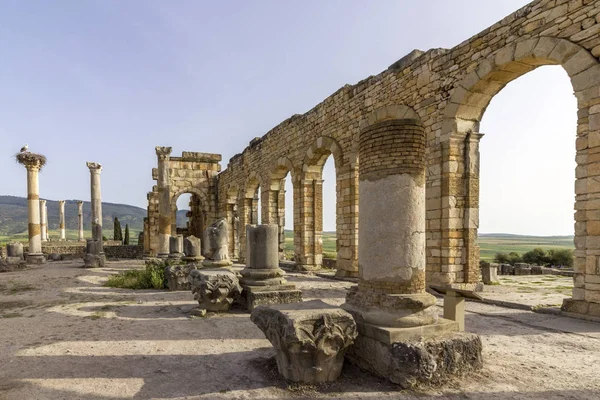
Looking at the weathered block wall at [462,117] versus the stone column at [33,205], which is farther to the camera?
the stone column at [33,205]

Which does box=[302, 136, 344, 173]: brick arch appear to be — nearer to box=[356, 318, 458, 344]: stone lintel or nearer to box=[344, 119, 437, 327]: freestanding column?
box=[344, 119, 437, 327]: freestanding column

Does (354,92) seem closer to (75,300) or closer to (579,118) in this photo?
(579,118)

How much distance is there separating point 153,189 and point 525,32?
65.7 feet

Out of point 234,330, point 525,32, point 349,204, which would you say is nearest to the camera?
point 234,330

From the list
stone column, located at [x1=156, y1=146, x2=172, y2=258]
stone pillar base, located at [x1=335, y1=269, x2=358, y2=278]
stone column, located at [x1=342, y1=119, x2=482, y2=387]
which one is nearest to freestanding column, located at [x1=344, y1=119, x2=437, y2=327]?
stone column, located at [x1=342, y1=119, x2=482, y2=387]

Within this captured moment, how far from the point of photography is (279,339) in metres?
3.44

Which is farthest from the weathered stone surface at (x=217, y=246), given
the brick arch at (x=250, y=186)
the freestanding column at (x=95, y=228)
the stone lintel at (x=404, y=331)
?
the freestanding column at (x=95, y=228)

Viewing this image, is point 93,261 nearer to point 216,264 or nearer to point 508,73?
point 216,264

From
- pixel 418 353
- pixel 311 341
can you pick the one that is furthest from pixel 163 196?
pixel 418 353

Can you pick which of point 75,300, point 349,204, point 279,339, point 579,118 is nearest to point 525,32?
point 579,118

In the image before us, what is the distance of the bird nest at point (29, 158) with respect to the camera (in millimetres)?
18125

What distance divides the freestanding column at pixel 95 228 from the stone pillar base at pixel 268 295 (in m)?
12.2

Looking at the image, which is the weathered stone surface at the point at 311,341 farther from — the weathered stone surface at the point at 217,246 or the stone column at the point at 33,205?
the stone column at the point at 33,205

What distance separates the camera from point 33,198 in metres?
18.5
